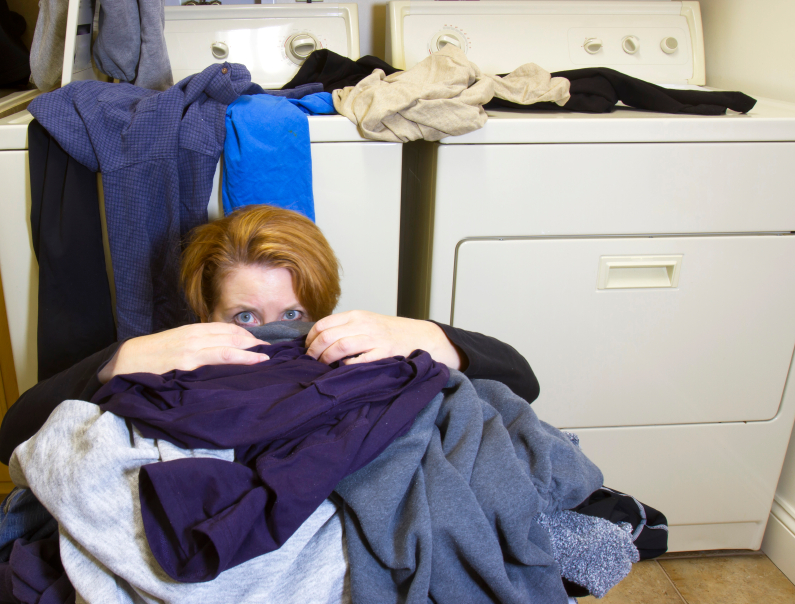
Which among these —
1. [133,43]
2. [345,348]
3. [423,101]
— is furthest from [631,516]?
[133,43]

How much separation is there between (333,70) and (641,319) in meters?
0.79

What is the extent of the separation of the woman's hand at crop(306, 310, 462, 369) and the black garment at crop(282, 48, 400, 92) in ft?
2.19

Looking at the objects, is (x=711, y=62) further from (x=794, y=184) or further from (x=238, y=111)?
(x=238, y=111)

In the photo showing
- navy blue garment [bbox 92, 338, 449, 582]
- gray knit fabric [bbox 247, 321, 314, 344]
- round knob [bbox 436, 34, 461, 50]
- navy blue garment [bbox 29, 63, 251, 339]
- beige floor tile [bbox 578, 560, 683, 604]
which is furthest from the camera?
round knob [bbox 436, 34, 461, 50]

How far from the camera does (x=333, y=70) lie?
4.21 ft

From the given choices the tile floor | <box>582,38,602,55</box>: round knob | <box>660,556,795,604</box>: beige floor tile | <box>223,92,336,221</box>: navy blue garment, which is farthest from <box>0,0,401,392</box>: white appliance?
<box>660,556,795,604</box>: beige floor tile

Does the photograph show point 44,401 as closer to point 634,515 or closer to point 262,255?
point 262,255

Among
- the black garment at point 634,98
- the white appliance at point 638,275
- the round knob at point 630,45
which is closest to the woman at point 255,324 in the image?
the white appliance at point 638,275

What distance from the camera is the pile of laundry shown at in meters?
0.49

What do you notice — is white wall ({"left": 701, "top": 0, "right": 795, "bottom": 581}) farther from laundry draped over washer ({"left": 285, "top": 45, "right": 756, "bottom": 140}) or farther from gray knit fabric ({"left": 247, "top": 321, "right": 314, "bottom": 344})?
gray knit fabric ({"left": 247, "top": 321, "right": 314, "bottom": 344})

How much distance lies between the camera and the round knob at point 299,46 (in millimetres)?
1455

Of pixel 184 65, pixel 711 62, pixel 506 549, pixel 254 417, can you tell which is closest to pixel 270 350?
pixel 254 417

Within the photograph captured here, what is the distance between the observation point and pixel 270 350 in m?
0.70

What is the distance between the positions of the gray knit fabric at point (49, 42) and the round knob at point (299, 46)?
0.48 m
